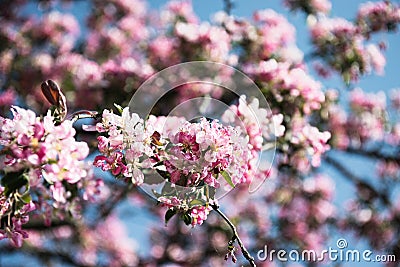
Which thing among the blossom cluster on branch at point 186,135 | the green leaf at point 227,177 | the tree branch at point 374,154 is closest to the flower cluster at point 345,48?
the blossom cluster on branch at point 186,135

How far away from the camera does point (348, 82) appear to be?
117 inches

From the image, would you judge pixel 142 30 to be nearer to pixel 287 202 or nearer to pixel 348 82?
pixel 287 202

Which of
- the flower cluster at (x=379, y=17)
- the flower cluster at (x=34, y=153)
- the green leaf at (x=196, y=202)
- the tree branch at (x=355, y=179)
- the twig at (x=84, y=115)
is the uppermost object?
the flower cluster at (x=379, y=17)

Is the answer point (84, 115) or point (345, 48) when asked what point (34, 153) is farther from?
point (345, 48)

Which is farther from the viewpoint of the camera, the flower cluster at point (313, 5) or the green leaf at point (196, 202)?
the flower cluster at point (313, 5)

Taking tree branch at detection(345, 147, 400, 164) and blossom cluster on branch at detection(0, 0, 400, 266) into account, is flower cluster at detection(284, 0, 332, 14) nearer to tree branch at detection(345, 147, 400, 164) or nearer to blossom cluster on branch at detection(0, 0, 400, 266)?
blossom cluster on branch at detection(0, 0, 400, 266)

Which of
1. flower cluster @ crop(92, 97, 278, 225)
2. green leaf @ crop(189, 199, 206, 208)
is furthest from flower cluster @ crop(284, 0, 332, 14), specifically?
green leaf @ crop(189, 199, 206, 208)

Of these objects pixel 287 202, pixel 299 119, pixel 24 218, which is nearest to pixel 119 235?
pixel 287 202

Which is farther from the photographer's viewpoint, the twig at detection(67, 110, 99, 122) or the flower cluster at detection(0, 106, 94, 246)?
the twig at detection(67, 110, 99, 122)

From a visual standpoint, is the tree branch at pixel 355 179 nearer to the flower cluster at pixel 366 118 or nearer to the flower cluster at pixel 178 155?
the flower cluster at pixel 366 118

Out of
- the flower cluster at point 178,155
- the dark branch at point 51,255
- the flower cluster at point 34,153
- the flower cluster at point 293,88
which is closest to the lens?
the flower cluster at point 34,153

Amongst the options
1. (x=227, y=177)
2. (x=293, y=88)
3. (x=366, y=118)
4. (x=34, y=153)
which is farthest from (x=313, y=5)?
(x=34, y=153)

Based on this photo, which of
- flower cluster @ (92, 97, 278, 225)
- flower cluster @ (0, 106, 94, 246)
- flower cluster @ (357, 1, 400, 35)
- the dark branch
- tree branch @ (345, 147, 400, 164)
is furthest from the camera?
the dark branch

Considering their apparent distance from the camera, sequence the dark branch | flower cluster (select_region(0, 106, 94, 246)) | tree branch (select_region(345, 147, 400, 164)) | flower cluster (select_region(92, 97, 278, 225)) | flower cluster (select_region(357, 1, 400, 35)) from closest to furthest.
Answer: flower cluster (select_region(0, 106, 94, 246)) → flower cluster (select_region(92, 97, 278, 225)) → flower cluster (select_region(357, 1, 400, 35)) → tree branch (select_region(345, 147, 400, 164)) → the dark branch
